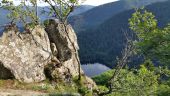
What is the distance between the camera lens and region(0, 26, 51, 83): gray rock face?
46.2 m

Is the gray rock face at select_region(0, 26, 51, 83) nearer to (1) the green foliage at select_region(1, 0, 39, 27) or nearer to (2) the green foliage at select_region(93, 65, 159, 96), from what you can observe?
(1) the green foliage at select_region(1, 0, 39, 27)

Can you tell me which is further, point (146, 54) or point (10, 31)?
point (10, 31)

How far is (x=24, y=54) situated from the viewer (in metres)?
49.0

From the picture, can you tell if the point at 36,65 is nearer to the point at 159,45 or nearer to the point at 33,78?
the point at 33,78

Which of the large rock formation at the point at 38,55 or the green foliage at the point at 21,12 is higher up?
the green foliage at the point at 21,12

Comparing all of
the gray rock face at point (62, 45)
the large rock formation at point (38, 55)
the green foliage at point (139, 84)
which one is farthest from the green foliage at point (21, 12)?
the green foliage at point (139, 84)

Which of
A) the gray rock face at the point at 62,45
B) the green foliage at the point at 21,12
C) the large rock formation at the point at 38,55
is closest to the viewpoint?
the large rock formation at the point at 38,55

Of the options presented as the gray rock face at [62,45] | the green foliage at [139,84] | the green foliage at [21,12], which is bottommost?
the gray rock face at [62,45]

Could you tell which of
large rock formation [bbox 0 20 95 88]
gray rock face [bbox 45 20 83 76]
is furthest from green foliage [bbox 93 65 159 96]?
gray rock face [bbox 45 20 83 76]

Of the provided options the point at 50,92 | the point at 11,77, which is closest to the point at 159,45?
the point at 50,92

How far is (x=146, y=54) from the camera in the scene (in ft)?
71.4

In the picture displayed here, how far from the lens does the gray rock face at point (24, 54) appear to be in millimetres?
46156

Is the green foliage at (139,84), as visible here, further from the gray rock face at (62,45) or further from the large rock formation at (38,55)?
the gray rock face at (62,45)

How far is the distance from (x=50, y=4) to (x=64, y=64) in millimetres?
9672
